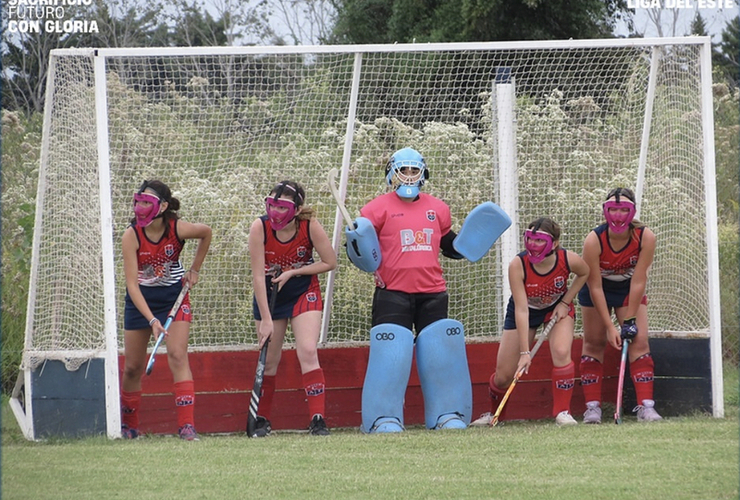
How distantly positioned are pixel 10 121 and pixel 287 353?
3293mm

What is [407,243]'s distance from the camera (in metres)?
5.96

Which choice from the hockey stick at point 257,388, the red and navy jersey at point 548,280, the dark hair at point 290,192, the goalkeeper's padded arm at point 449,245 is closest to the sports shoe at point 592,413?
the red and navy jersey at point 548,280

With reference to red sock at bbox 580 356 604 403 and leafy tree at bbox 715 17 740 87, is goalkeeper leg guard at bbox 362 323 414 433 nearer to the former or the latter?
red sock at bbox 580 356 604 403

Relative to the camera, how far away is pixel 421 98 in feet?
23.9

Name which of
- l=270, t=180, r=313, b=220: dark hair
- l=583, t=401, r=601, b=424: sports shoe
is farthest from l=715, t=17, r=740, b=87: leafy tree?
l=270, t=180, r=313, b=220: dark hair

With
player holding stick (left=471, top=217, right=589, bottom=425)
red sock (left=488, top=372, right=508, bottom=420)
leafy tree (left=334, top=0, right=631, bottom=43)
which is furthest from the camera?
leafy tree (left=334, top=0, right=631, bottom=43)

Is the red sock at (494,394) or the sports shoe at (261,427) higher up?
the red sock at (494,394)

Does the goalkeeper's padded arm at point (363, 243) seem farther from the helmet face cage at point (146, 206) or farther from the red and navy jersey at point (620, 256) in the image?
the red and navy jersey at point (620, 256)

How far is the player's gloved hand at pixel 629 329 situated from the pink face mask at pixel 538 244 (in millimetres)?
643

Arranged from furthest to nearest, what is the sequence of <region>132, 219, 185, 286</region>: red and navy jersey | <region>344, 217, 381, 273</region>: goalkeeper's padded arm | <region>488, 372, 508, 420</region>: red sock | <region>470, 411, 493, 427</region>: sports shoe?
<region>488, 372, 508, 420</region>: red sock < <region>470, 411, 493, 427</region>: sports shoe < <region>344, 217, 381, 273</region>: goalkeeper's padded arm < <region>132, 219, 185, 286</region>: red and navy jersey

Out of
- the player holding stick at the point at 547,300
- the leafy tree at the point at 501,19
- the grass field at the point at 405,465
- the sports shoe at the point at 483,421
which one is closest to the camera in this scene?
the grass field at the point at 405,465

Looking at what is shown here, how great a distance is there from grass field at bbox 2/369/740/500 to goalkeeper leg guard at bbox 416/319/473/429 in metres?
0.32

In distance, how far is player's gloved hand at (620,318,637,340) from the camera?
19.8 feet

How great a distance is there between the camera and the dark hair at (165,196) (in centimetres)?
562
